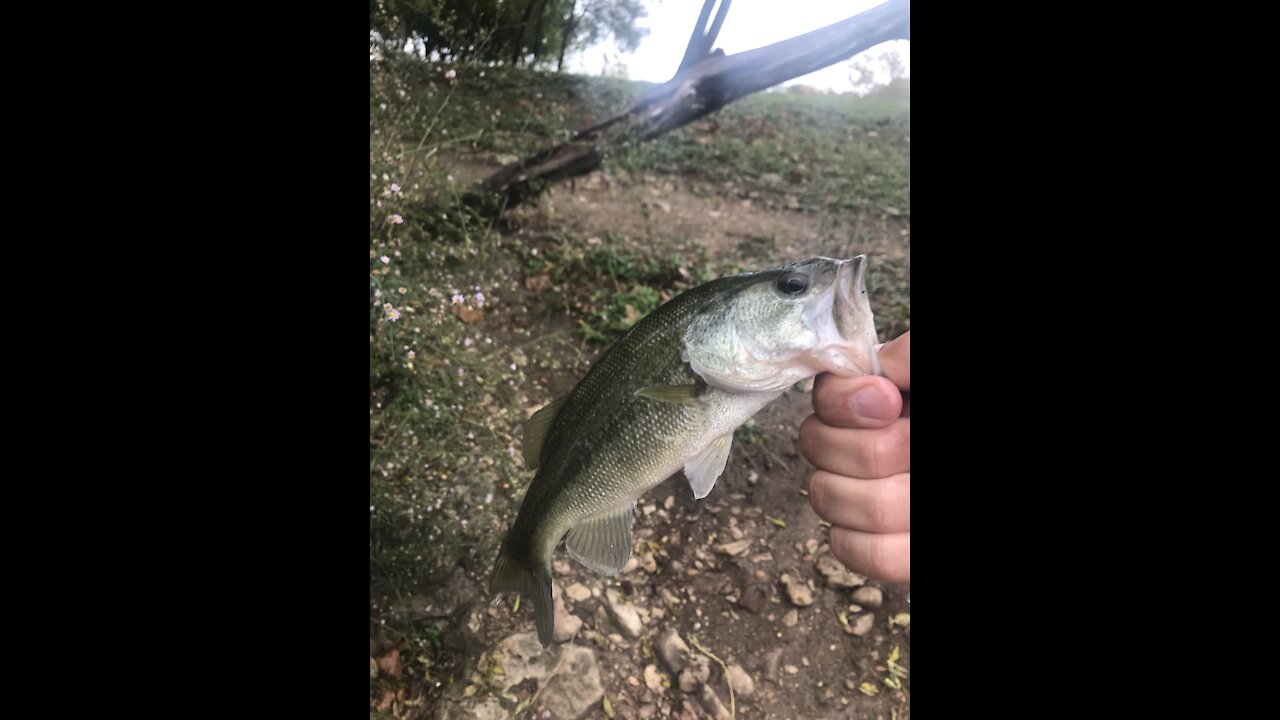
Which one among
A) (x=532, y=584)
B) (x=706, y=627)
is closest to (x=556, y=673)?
(x=706, y=627)

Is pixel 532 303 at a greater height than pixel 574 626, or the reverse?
pixel 532 303

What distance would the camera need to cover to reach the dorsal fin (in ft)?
1.92

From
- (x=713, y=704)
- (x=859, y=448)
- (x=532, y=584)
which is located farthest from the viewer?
(x=713, y=704)

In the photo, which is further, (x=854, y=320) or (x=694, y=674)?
(x=694, y=674)

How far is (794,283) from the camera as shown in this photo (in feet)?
1.72

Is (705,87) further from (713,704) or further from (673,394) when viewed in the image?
(713,704)

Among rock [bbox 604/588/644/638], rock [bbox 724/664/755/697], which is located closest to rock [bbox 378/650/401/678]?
rock [bbox 604/588/644/638]

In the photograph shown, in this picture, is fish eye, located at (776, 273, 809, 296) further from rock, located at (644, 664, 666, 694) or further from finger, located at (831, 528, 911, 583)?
rock, located at (644, 664, 666, 694)

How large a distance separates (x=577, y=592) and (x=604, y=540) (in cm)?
82

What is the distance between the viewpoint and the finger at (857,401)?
0.65 m
